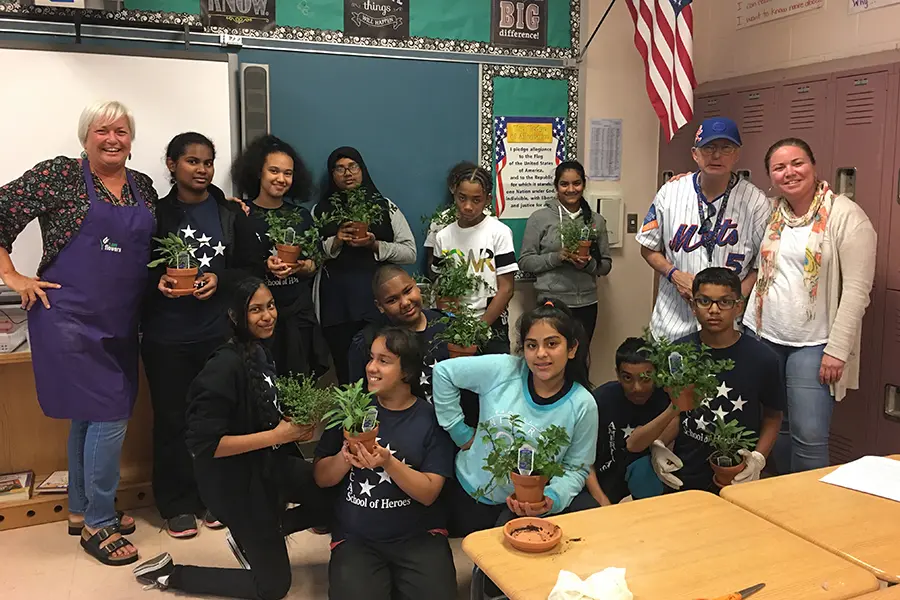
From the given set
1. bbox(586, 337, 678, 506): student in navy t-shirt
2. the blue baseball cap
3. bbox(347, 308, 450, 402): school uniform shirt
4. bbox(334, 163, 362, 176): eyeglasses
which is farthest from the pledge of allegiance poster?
bbox(586, 337, 678, 506): student in navy t-shirt

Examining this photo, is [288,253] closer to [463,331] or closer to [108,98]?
[463,331]

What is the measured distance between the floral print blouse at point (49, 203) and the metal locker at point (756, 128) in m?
3.29

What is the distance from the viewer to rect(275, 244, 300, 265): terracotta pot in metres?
3.24

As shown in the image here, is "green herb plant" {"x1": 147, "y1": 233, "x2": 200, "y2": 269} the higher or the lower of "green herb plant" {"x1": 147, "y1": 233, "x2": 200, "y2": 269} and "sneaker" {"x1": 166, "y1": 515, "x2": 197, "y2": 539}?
the higher

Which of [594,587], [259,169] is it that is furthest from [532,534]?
[259,169]

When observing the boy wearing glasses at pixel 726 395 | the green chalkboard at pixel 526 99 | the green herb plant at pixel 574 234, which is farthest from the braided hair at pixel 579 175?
the boy wearing glasses at pixel 726 395

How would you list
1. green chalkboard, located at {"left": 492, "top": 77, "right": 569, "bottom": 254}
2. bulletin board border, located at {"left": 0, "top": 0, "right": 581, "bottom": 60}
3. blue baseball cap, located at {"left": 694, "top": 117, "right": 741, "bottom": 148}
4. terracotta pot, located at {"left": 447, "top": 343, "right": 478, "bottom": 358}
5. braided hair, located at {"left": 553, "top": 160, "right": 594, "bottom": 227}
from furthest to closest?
green chalkboard, located at {"left": 492, "top": 77, "right": 569, "bottom": 254}
braided hair, located at {"left": 553, "top": 160, "right": 594, "bottom": 227}
bulletin board border, located at {"left": 0, "top": 0, "right": 581, "bottom": 60}
blue baseball cap, located at {"left": 694, "top": 117, "right": 741, "bottom": 148}
terracotta pot, located at {"left": 447, "top": 343, "right": 478, "bottom": 358}

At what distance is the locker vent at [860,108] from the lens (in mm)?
3541

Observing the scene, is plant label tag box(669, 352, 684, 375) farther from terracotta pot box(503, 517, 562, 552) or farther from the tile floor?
the tile floor

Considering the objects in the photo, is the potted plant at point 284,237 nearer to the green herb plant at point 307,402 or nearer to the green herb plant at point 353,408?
the green herb plant at point 307,402

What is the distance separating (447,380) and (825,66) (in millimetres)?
2716

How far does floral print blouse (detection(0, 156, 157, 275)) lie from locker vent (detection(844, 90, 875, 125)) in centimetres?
337

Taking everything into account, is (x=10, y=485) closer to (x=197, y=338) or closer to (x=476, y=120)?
(x=197, y=338)

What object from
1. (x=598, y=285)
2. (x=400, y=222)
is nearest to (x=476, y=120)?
(x=400, y=222)
